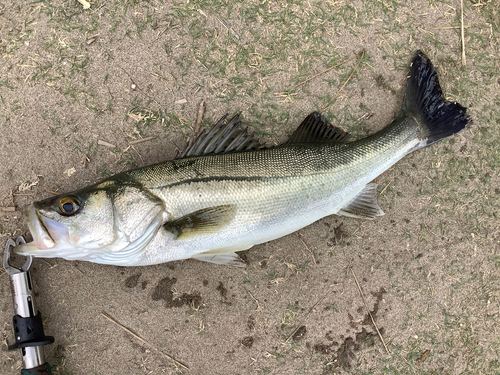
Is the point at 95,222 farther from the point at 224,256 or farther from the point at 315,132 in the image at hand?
the point at 315,132

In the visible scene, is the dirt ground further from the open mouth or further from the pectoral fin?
the open mouth

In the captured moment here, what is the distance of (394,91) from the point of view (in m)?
3.30

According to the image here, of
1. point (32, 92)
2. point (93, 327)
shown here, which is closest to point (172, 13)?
point (32, 92)

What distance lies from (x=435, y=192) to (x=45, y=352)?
4.23 m

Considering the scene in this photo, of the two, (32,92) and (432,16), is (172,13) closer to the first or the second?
(32,92)

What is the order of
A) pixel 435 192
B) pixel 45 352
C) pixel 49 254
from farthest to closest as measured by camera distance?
pixel 435 192, pixel 45 352, pixel 49 254

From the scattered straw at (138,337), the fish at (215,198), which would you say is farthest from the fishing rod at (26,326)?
the fish at (215,198)

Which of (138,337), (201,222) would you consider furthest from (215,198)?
(138,337)

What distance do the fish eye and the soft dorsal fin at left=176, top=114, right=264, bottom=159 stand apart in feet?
2.83

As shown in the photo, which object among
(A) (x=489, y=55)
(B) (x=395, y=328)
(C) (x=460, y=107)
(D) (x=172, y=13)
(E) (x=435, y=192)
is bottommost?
(B) (x=395, y=328)

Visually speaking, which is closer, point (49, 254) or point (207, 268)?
point (49, 254)

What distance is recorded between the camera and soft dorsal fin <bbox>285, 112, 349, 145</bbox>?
9.55 ft

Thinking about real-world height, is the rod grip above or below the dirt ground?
below

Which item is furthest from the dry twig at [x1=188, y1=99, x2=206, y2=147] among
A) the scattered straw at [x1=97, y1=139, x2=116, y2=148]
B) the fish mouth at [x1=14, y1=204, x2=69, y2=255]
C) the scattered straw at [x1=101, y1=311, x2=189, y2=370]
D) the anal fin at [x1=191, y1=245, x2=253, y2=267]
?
the scattered straw at [x1=101, y1=311, x2=189, y2=370]
